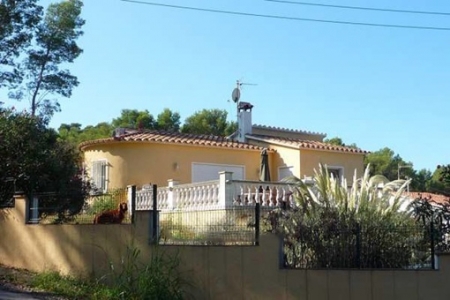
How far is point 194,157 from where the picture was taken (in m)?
22.7

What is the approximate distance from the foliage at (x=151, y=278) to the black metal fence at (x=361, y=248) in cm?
200

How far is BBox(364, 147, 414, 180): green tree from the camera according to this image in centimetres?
5159

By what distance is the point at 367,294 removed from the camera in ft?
32.0

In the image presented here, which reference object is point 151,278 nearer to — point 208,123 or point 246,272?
point 246,272

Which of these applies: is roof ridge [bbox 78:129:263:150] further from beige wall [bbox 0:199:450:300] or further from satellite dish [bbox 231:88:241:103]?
beige wall [bbox 0:199:450:300]

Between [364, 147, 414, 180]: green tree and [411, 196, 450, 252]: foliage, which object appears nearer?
[411, 196, 450, 252]: foliage

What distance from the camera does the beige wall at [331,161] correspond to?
2361cm

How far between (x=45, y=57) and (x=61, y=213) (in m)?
17.6

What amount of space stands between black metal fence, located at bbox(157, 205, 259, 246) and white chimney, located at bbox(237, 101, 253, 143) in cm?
1460

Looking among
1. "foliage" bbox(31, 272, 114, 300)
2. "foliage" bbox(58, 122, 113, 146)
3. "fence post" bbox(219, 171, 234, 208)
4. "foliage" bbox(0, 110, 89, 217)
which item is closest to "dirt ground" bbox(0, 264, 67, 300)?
"foliage" bbox(31, 272, 114, 300)

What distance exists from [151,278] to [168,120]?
1382 inches

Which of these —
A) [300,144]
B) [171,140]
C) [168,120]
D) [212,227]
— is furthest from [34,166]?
[168,120]

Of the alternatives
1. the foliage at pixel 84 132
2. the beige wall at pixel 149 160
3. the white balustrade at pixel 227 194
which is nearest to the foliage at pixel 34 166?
the white balustrade at pixel 227 194

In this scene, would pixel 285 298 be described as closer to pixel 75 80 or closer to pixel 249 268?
pixel 249 268
